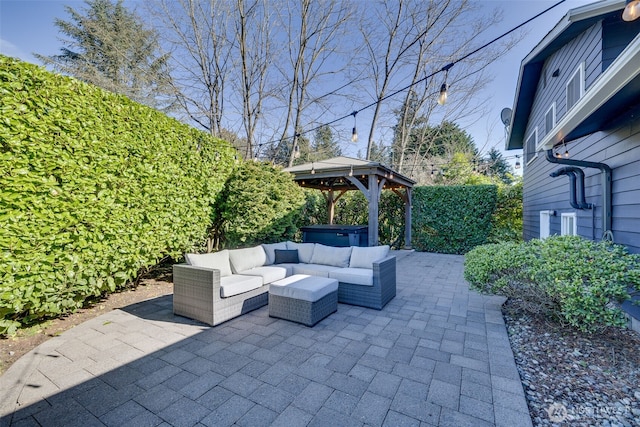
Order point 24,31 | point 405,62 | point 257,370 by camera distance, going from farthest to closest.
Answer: point 405,62 < point 24,31 < point 257,370

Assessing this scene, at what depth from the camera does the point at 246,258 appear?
4.64 metres

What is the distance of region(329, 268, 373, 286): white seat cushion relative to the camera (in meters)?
4.11

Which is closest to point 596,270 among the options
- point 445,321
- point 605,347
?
point 605,347

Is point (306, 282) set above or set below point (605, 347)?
above

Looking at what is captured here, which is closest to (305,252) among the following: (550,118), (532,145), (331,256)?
(331,256)

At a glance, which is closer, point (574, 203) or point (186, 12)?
point (574, 203)

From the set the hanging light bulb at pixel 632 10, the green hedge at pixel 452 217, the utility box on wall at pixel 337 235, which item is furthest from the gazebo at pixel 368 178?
the hanging light bulb at pixel 632 10

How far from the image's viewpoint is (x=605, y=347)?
286cm

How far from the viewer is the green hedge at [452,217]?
8805 millimetres

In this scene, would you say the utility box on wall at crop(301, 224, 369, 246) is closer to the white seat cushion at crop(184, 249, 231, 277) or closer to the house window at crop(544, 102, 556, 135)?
the white seat cushion at crop(184, 249, 231, 277)

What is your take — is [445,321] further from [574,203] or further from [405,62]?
[405,62]

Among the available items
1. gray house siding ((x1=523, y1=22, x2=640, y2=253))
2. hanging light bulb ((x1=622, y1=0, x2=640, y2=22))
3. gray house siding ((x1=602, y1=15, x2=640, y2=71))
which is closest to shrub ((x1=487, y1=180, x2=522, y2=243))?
gray house siding ((x1=523, y1=22, x2=640, y2=253))

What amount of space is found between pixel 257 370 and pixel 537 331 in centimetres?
332

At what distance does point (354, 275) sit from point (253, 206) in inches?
107
